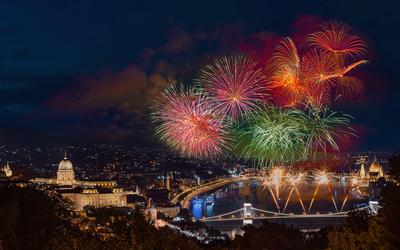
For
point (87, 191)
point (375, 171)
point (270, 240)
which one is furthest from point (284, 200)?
point (270, 240)

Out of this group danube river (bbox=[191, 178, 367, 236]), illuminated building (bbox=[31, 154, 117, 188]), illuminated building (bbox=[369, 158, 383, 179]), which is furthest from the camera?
illuminated building (bbox=[369, 158, 383, 179])

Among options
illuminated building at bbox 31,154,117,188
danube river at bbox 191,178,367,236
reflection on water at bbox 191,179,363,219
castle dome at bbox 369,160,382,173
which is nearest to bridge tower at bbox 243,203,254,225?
danube river at bbox 191,178,367,236

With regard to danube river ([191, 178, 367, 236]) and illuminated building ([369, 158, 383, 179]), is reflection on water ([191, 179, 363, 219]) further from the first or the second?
illuminated building ([369, 158, 383, 179])

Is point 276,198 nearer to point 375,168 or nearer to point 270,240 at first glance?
point 375,168

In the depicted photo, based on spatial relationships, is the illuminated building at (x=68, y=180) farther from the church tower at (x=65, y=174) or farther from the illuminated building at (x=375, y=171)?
the illuminated building at (x=375, y=171)

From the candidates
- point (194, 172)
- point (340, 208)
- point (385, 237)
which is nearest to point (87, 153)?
point (194, 172)

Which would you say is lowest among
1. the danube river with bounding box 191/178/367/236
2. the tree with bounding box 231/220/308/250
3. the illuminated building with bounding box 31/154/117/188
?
the tree with bounding box 231/220/308/250

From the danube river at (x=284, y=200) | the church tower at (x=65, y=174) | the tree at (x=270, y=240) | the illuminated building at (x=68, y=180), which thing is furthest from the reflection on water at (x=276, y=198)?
the tree at (x=270, y=240)

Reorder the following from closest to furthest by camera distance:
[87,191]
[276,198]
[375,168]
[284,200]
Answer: [87,191], [284,200], [276,198], [375,168]
